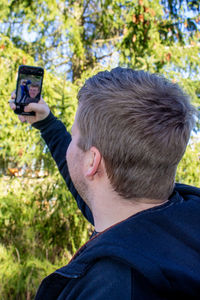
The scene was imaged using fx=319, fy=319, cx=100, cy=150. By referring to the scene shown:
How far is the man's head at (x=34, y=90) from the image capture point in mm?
1943

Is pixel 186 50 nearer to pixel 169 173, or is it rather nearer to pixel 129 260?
pixel 169 173

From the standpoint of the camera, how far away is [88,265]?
857 millimetres

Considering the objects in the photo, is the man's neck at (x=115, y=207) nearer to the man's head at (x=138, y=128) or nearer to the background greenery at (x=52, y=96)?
the man's head at (x=138, y=128)

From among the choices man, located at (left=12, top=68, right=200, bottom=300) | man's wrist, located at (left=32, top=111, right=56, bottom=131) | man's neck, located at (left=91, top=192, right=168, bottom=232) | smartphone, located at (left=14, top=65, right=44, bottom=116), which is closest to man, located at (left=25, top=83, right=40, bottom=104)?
smartphone, located at (left=14, top=65, right=44, bottom=116)

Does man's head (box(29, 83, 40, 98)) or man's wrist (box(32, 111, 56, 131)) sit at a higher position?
man's head (box(29, 83, 40, 98))

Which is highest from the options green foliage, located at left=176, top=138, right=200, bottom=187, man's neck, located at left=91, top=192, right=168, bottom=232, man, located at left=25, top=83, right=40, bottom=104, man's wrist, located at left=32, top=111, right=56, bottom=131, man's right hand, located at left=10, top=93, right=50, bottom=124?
man, located at left=25, top=83, right=40, bottom=104

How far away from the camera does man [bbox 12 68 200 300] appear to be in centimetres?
79

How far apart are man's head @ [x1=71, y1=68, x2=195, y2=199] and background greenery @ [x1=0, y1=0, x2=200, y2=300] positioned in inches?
112

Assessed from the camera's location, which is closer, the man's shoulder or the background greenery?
the man's shoulder

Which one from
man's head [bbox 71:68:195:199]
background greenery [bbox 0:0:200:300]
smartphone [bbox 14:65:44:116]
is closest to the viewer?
man's head [bbox 71:68:195:199]

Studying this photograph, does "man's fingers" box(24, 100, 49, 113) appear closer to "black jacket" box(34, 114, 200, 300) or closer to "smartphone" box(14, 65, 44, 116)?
"smartphone" box(14, 65, 44, 116)

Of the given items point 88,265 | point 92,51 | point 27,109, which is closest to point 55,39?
point 92,51

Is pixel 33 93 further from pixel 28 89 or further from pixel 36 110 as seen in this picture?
pixel 36 110

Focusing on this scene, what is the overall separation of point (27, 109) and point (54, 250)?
2955 millimetres
